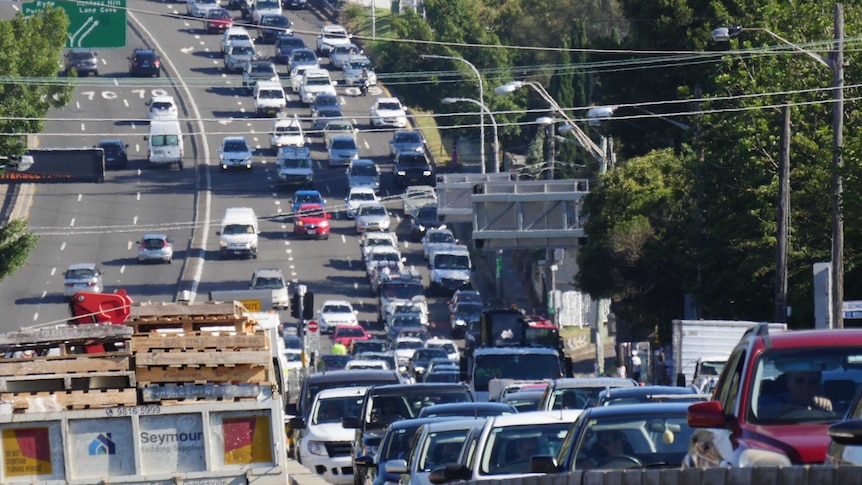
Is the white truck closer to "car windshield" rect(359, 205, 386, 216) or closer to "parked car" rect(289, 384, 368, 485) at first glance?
"parked car" rect(289, 384, 368, 485)

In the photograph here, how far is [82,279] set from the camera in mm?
63031

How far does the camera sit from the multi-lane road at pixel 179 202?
66.6m

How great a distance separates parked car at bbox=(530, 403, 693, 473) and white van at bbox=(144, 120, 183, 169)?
6663 centimetres

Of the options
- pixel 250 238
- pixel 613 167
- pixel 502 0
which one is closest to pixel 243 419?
pixel 613 167

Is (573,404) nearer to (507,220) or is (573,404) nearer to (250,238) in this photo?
(507,220)

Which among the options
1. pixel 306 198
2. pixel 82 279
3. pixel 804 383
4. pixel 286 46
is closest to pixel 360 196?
pixel 306 198

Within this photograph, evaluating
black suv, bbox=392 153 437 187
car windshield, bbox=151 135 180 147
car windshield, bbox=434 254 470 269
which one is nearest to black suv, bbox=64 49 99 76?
car windshield, bbox=151 135 180 147

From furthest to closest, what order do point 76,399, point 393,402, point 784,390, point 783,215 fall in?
1. point 783,215
2. point 393,402
3. point 76,399
4. point 784,390

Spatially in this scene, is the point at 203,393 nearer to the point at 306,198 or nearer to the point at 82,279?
the point at 82,279

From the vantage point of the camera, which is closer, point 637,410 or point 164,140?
point 637,410

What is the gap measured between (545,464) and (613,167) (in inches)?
1672

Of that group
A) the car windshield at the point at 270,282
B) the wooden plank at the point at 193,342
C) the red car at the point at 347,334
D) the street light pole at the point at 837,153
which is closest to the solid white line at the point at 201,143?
the car windshield at the point at 270,282

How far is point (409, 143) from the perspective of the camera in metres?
82.5

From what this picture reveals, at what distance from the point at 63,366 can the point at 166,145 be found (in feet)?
217
